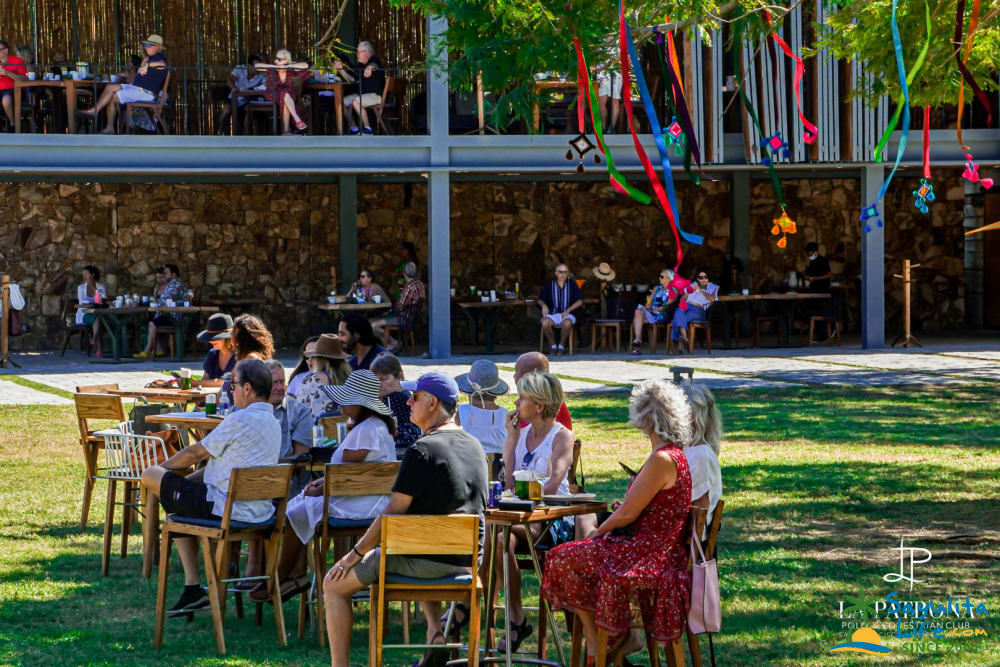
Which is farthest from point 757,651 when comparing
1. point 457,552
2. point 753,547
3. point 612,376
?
point 612,376

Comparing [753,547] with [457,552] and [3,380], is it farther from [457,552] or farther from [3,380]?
[3,380]

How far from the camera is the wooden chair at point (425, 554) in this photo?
4.60m

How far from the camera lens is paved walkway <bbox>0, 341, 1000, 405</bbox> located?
1423 centimetres

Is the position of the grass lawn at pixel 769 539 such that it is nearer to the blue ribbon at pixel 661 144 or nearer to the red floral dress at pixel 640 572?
the red floral dress at pixel 640 572

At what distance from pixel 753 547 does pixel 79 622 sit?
10.5 ft

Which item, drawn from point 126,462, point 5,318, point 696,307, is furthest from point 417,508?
point 696,307

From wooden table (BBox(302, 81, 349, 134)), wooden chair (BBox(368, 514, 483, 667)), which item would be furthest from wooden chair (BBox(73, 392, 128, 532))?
wooden table (BBox(302, 81, 349, 134))

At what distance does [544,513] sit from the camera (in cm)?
493

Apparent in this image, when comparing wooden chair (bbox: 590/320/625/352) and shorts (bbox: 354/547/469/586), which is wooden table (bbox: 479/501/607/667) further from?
wooden chair (bbox: 590/320/625/352)

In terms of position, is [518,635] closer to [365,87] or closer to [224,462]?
[224,462]

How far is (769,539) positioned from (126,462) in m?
3.22

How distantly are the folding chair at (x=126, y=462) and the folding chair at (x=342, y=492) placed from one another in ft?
4.58

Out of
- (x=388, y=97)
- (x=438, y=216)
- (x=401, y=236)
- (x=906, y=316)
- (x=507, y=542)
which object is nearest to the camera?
(x=507, y=542)

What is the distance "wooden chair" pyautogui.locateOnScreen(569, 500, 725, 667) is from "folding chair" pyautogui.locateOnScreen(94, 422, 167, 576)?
8.62ft
